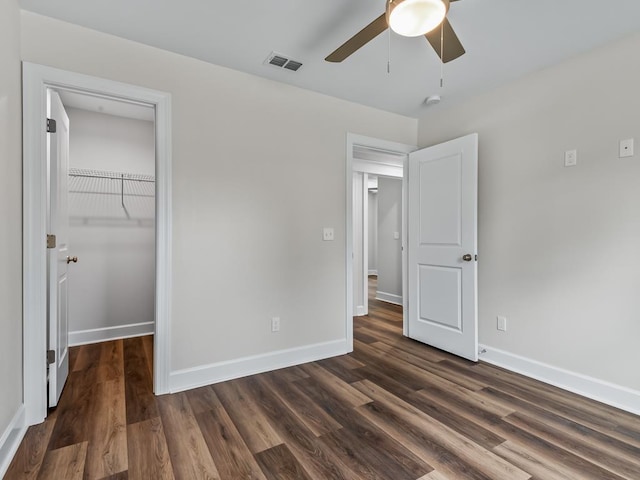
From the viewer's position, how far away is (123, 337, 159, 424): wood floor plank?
2.06 m

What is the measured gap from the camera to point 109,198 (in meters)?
3.52

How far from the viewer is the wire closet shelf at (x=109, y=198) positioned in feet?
11.0

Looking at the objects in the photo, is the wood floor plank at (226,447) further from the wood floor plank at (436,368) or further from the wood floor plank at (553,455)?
the wood floor plank at (436,368)

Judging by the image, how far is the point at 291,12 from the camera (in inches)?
75.3

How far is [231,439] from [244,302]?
1.03m

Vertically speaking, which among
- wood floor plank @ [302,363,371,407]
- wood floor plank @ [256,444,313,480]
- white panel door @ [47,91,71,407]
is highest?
white panel door @ [47,91,71,407]

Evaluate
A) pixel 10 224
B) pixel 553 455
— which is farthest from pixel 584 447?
pixel 10 224

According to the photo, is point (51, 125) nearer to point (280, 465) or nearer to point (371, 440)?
point (280, 465)

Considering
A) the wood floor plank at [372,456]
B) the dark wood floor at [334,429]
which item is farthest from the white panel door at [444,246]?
the wood floor plank at [372,456]

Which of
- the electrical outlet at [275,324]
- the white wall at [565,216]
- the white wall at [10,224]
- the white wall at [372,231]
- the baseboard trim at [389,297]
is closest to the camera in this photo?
the white wall at [10,224]

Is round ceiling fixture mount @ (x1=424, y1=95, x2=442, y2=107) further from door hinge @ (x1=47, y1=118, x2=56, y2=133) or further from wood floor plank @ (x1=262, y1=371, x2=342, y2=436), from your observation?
door hinge @ (x1=47, y1=118, x2=56, y2=133)

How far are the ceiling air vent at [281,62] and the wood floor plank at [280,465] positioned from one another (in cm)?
254

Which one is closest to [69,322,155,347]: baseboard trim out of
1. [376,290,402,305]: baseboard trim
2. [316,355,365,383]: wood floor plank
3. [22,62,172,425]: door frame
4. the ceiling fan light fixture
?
[22,62,172,425]: door frame

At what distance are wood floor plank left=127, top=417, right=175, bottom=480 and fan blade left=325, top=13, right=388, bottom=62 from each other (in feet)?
7.58
